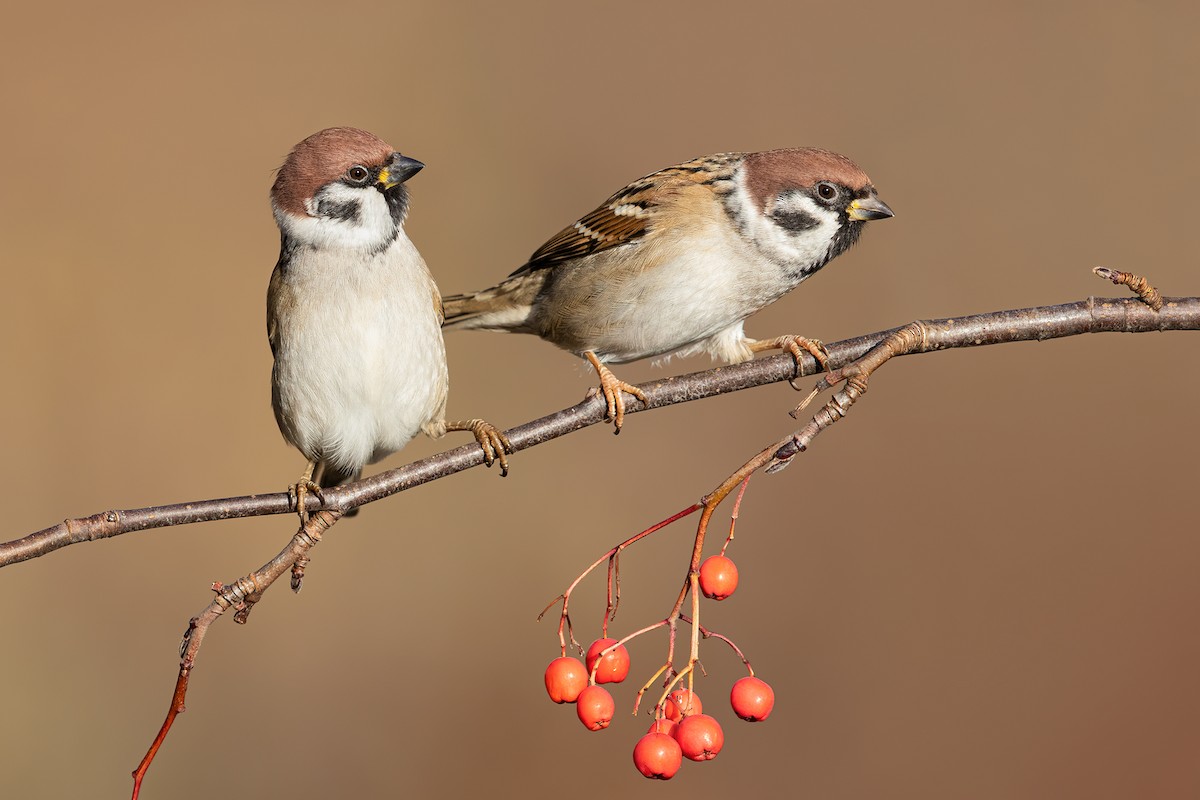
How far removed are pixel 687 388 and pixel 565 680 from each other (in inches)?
34.1

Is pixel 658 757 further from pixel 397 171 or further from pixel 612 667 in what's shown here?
pixel 397 171

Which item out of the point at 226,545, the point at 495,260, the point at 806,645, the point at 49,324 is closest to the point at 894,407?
the point at 806,645

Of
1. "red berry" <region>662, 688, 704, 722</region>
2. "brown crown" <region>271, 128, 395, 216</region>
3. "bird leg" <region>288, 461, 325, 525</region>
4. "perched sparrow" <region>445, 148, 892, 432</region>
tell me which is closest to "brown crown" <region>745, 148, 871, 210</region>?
"perched sparrow" <region>445, 148, 892, 432</region>

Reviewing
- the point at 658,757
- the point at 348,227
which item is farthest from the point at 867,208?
the point at 658,757

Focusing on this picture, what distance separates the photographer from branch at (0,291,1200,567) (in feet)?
7.61

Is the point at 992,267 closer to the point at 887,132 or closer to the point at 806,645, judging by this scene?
the point at 887,132

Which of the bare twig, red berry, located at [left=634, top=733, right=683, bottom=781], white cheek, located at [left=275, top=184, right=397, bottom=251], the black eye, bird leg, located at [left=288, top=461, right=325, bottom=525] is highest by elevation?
white cheek, located at [left=275, top=184, right=397, bottom=251]

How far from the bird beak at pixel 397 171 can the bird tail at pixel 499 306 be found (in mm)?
1119

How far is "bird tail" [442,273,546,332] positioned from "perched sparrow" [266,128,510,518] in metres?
0.56

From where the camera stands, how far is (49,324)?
582 centimetres

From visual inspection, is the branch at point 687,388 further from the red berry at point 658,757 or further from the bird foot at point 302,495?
the red berry at point 658,757

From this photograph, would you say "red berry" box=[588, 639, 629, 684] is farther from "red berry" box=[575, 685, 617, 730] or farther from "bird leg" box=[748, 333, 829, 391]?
"bird leg" box=[748, 333, 829, 391]

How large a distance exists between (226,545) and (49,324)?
4.93ft

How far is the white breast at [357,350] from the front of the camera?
304 cm
